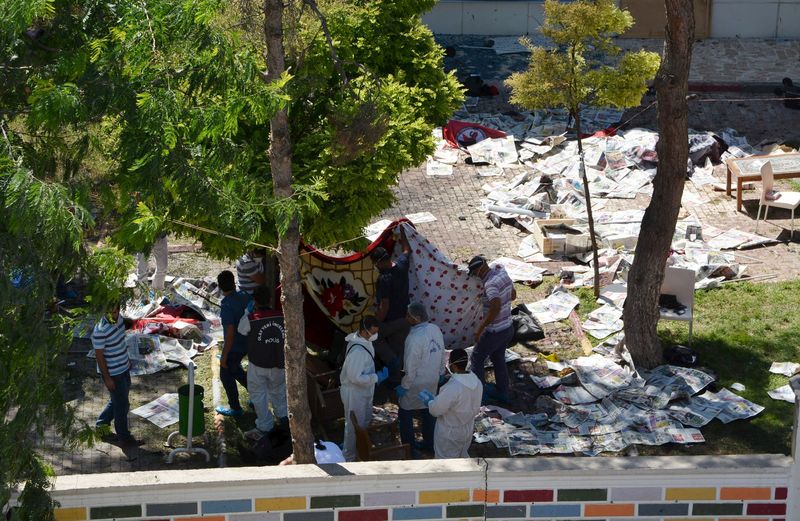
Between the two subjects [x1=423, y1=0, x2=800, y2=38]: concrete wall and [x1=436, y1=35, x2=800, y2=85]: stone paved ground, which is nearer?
[x1=436, y1=35, x2=800, y2=85]: stone paved ground

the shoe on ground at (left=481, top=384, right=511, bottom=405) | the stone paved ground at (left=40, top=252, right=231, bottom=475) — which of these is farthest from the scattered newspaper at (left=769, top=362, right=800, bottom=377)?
the stone paved ground at (left=40, top=252, right=231, bottom=475)

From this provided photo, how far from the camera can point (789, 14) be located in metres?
24.0

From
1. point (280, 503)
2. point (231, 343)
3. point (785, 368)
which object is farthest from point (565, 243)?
point (280, 503)

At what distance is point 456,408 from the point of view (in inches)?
362

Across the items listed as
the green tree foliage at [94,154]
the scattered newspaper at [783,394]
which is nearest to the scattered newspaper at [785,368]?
the scattered newspaper at [783,394]

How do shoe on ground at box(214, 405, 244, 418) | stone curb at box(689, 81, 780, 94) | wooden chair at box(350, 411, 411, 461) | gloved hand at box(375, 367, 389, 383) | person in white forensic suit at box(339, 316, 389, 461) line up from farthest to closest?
stone curb at box(689, 81, 780, 94) → shoe on ground at box(214, 405, 244, 418) → gloved hand at box(375, 367, 389, 383) → person in white forensic suit at box(339, 316, 389, 461) → wooden chair at box(350, 411, 411, 461)

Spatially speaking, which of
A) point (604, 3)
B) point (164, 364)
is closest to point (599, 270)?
point (604, 3)

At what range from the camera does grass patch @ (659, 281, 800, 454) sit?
1049cm

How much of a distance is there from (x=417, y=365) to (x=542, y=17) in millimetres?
15591

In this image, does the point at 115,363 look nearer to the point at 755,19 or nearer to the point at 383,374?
the point at 383,374

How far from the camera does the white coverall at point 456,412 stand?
9.13m

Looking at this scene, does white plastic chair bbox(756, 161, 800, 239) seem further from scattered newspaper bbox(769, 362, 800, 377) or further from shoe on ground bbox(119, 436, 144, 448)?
shoe on ground bbox(119, 436, 144, 448)

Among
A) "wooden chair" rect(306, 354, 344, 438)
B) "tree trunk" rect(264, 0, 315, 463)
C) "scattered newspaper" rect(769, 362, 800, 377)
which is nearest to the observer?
"tree trunk" rect(264, 0, 315, 463)

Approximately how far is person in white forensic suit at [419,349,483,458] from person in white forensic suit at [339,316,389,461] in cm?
52
